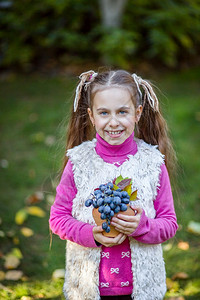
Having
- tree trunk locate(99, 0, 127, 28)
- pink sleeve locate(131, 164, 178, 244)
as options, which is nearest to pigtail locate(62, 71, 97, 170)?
pink sleeve locate(131, 164, 178, 244)

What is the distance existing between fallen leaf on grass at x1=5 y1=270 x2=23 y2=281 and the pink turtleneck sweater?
1.11m

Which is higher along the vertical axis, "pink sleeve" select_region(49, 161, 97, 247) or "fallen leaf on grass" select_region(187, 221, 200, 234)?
"pink sleeve" select_region(49, 161, 97, 247)

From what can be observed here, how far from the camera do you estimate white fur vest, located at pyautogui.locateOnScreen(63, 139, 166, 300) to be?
182 centimetres

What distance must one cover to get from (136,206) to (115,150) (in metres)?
0.33

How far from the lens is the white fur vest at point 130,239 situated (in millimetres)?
1815

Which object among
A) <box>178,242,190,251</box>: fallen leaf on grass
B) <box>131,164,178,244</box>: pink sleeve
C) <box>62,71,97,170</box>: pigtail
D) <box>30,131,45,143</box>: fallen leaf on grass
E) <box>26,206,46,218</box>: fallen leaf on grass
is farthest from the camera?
<box>30,131,45,143</box>: fallen leaf on grass

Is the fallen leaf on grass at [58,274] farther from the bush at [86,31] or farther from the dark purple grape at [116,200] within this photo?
the bush at [86,31]

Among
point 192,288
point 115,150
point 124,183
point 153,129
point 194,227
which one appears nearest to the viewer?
point 124,183

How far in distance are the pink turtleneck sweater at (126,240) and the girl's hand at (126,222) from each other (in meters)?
0.03

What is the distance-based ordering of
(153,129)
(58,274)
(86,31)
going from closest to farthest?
(153,129) → (58,274) → (86,31)

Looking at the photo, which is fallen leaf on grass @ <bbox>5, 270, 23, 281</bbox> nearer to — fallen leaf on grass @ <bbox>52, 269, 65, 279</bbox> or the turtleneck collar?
fallen leaf on grass @ <bbox>52, 269, 65, 279</bbox>

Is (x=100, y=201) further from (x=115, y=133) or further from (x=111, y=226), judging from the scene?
(x=115, y=133)

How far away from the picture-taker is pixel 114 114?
1805mm

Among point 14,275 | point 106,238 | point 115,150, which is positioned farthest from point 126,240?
point 14,275
